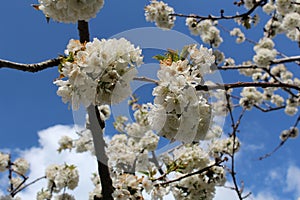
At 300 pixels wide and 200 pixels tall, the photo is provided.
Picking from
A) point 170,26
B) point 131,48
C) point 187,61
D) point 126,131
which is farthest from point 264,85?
point 126,131

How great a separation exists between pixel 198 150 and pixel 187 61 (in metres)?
2.50

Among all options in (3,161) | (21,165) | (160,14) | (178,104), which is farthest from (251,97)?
(178,104)

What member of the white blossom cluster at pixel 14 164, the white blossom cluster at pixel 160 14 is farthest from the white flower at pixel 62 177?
the white blossom cluster at pixel 160 14

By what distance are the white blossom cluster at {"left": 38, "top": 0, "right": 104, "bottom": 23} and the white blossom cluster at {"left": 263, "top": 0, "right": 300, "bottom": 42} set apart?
15.0 feet

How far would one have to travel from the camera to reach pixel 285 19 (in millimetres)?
7664

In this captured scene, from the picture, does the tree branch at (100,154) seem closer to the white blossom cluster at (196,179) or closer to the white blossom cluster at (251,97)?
the white blossom cluster at (196,179)

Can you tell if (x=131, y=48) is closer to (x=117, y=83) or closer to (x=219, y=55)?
(x=117, y=83)

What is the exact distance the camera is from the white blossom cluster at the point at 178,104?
1.56 metres

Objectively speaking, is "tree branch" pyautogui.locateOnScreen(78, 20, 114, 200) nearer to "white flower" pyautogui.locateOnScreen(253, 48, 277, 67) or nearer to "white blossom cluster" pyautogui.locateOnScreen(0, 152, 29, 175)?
"white blossom cluster" pyautogui.locateOnScreen(0, 152, 29, 175)

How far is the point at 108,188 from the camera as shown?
2682 mm

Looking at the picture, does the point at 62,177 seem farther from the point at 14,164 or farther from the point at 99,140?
the point at 99,140

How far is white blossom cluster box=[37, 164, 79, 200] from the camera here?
5.46m

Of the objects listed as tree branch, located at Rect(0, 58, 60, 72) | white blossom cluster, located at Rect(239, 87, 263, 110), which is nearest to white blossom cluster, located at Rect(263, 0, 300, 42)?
white blossom cluster, located at Rect(239, 87, 263, 110)

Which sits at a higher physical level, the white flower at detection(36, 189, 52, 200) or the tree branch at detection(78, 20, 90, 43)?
the white flower at detection(36, 189, 52, 200)
